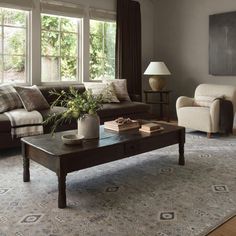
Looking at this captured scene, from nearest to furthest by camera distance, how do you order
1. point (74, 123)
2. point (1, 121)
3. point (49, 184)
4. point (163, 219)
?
point (163, 219), point (49, 184), point (1, 121), point (74, 123)

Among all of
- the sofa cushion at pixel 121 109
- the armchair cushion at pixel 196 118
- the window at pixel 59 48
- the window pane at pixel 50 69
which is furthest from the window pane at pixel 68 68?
the armchair cushion at pixel 196 118

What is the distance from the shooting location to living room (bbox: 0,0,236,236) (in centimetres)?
220

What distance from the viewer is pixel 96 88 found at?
5141 mm

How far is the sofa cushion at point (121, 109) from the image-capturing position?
4.64m

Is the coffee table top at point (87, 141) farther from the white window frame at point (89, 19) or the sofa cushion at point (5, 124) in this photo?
the white window frame at point (89, 19)

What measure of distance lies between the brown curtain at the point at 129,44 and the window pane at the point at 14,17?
1815mm

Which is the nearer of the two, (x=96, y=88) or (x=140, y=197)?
(x=140, y=197)

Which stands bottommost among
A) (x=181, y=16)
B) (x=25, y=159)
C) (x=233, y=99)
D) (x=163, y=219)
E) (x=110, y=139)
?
(x=163, y=219)

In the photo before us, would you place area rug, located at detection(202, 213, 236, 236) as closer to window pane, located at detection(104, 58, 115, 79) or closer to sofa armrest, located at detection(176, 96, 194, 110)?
sofa armrest, located at detection(176, 96, 194, 110)

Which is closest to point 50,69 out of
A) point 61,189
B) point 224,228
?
point 61,189

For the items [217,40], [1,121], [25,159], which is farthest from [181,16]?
[25,159]

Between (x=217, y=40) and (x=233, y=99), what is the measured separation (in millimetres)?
1443

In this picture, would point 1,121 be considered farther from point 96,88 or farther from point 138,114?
point 138,114

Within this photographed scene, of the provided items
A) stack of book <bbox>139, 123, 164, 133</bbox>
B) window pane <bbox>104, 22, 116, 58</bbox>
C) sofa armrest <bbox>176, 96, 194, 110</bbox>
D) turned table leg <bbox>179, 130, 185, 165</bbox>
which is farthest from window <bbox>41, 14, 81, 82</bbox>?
turned table leg <bbox>179, 130, 185, 165</bbox>
